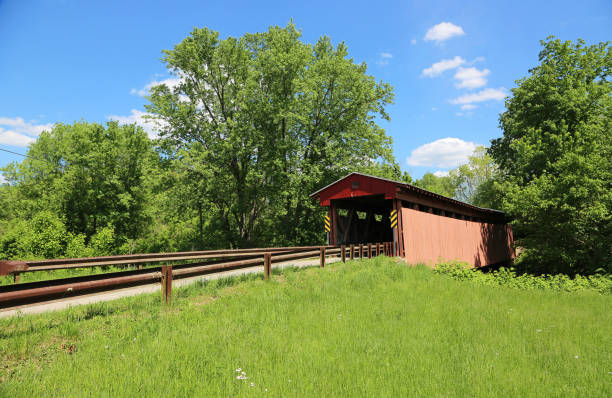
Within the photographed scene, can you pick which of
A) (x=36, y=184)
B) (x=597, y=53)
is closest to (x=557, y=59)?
(x=597, y=53)

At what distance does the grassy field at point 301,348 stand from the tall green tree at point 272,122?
50.1 ft

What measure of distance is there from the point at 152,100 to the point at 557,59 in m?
30.0

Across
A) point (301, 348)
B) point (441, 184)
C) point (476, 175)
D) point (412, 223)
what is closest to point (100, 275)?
point (301, 348)

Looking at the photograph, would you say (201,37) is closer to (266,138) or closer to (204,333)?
(266,138)

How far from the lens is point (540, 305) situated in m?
7.22

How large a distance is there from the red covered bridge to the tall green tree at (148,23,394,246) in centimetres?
467

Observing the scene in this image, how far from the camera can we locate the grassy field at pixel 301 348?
3152 millimetres

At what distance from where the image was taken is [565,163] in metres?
16.4

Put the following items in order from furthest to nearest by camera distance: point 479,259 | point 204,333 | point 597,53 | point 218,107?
point 218,107, point 597,53, point 479,259, point 204,333

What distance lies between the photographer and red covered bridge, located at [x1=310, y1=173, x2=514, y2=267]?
13.7 meters

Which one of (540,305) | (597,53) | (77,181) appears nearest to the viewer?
(540,305)

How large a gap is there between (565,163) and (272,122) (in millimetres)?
18092

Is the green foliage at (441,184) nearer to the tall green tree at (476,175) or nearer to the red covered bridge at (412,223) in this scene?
the tall green tree at (476,175)

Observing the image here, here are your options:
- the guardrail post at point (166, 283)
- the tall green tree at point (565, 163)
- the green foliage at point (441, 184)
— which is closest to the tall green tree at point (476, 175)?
the green foliage at point (441, 184)
